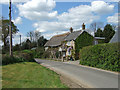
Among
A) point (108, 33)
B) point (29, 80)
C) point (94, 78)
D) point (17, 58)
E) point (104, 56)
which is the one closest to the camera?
point (29, 80)

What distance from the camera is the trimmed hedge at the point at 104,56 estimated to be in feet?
40.8

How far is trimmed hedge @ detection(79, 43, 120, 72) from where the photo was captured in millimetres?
12445

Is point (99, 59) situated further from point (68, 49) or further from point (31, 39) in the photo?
point (31, 39)

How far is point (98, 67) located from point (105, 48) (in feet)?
8.40

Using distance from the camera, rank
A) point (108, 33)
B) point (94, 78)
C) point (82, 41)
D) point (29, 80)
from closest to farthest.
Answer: point (29, 80) < point (94, 78) < point (82, 41) < point (108, 33)

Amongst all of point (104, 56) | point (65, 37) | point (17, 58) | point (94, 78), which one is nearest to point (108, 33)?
point (65, 37)

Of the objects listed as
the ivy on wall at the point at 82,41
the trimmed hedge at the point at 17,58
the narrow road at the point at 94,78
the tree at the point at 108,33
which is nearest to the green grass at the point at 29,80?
the narrow road at the point at 94,78

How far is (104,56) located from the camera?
14188 mm

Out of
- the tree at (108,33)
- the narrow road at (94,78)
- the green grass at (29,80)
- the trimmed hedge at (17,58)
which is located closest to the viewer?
the green grass at (29,80)

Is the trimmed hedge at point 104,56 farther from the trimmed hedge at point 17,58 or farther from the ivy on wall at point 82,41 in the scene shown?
the ivy on wall at point 82,41

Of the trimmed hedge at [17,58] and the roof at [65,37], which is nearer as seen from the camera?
the trimmed hedge at [17,58]

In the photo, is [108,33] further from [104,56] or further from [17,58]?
[17,58]

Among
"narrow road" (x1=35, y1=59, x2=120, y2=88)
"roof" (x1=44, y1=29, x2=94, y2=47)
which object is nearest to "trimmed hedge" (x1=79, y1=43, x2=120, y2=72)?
"narrow road" (x1=35, y1=59, x2=120, y2=88)

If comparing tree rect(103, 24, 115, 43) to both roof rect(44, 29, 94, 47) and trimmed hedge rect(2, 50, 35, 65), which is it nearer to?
roof rect(44, 29, 94, 47)
